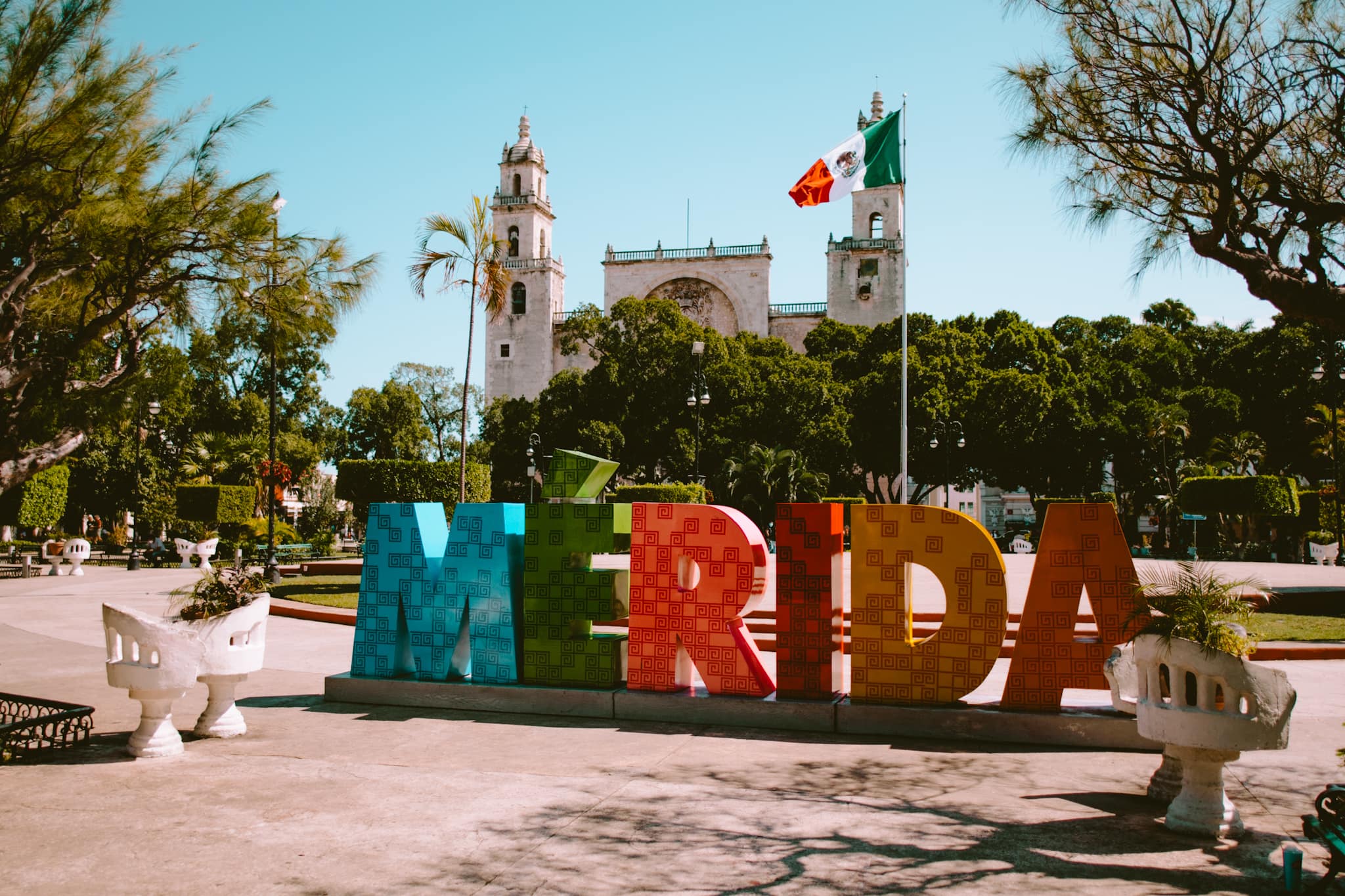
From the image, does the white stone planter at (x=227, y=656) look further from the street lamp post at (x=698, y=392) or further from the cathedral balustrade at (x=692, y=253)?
the cathedral balustrade at (x=692, y=253)

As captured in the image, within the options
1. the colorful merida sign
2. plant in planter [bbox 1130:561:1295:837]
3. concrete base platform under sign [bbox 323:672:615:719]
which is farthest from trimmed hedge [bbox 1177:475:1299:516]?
concrete base platform under sign [bbox 323:672:615:719]

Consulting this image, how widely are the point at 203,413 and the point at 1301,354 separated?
53563mm

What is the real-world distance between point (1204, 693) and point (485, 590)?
239 inches

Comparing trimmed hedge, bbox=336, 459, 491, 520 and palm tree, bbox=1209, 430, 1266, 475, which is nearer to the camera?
trimmed hedge, bbox=336, 459, 491, 520

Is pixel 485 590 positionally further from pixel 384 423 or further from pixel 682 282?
pixel 682 282

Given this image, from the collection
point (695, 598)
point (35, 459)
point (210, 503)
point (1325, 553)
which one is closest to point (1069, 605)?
point (695, 598)

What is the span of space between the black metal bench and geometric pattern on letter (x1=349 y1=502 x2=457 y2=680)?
273 inches

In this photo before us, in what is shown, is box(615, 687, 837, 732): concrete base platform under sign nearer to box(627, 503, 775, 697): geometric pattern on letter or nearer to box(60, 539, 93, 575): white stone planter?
box(627, 503, 775, 697): geometric pattern on letter

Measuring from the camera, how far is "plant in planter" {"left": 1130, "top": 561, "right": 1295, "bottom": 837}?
17.5 feet

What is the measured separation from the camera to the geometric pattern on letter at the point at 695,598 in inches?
335

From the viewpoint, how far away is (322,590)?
20.4 m

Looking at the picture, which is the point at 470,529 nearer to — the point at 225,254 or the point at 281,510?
the point at 225,254

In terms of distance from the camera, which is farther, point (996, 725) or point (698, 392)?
point (698, 392)

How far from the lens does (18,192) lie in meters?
7.70
